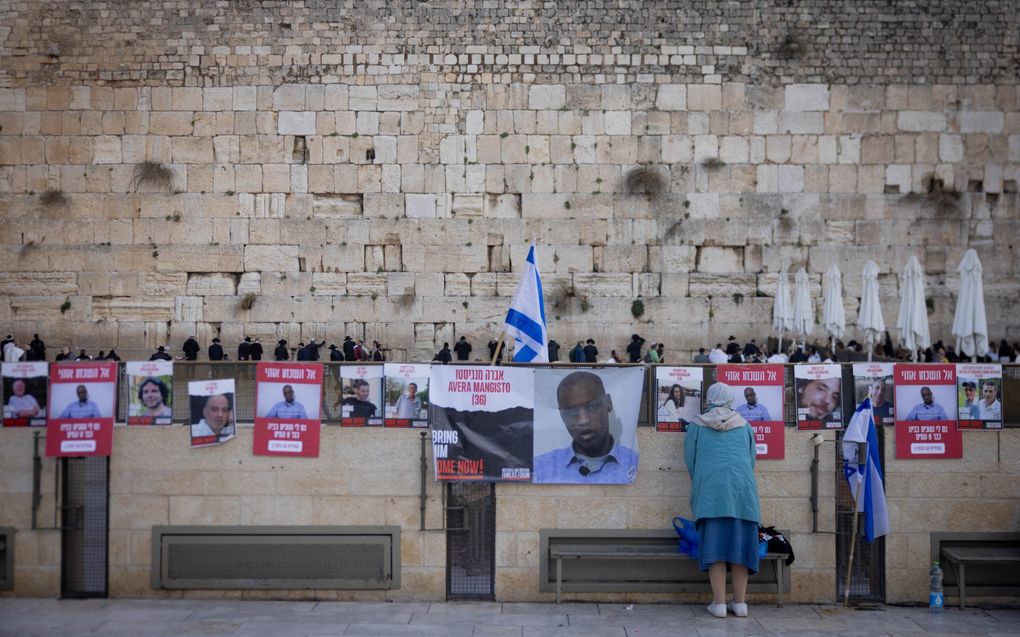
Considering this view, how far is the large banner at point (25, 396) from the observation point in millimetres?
7617

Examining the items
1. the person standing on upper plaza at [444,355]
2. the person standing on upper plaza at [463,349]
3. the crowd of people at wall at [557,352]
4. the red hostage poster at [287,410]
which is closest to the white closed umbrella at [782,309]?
the crowd of people at wall at [557,352]

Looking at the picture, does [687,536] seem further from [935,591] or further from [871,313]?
[871,313]

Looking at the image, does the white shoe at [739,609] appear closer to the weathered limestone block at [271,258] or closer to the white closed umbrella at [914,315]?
the white closed umbrella at [914,315]

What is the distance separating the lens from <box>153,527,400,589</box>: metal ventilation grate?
7465mm

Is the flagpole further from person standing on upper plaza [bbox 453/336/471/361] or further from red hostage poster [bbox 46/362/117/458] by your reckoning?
person standing on upper plaza [bbox 453/336/471/361]

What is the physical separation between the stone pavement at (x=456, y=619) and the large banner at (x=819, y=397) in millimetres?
1387

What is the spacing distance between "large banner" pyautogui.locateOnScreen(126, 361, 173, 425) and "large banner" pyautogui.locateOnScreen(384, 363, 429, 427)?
66.6 inches

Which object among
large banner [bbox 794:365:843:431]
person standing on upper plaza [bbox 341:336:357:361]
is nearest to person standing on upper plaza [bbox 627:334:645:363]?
person standing on upper plaza [bbox 341:336:357:361]

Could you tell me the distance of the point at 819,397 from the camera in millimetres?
7637

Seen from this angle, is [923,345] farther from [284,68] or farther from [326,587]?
[284,68]

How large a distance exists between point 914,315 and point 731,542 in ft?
26.7

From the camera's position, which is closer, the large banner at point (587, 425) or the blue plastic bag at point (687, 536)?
the blue plastic bag at point (687, 536)

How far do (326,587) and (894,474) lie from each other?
4.42 meters

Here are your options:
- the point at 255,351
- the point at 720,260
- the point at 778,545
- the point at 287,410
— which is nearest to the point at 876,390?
the point at 778,545
